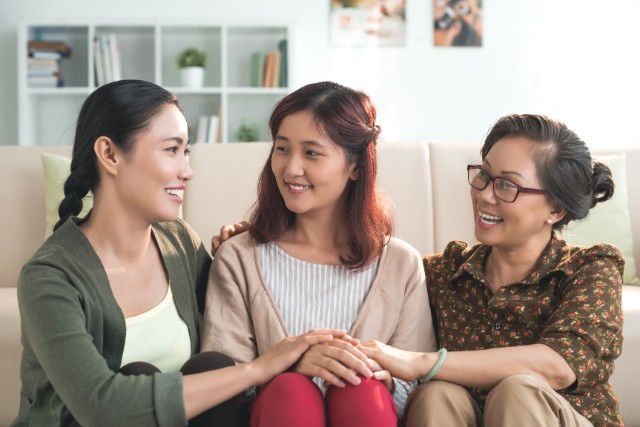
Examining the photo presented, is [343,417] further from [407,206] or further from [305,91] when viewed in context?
[407,206]

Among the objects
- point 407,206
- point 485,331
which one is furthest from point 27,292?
point 407,206

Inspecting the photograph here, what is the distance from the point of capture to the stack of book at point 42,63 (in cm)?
514

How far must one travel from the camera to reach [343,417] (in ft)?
5.00

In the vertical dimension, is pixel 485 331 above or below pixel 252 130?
below

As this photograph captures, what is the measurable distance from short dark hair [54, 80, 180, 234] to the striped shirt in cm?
42

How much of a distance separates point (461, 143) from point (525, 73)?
105 inches

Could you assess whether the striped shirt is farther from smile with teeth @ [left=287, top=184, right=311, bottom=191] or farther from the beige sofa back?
the beige sofa back

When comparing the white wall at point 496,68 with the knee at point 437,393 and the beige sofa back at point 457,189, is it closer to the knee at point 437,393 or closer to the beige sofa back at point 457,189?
the beige sofa back at point 457,189

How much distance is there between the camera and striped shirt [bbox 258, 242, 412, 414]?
1825mm

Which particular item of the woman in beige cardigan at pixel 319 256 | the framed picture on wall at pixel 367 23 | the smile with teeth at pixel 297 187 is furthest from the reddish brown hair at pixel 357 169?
the framed picture on wall at pixel 367 23

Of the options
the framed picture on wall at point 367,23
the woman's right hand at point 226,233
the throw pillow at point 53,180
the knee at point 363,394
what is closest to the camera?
the knee at point 363,394

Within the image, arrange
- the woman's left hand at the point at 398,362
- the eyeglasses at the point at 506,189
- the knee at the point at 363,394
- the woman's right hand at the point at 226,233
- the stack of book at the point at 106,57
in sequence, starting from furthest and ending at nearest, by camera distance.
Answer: the stack of book at the point at 106,57, the woman's right hand at the point at 226,233, the eyeglasses at the point at 506,189, the woman's left hand at the point at 398,362, the knee at the point at 363,394

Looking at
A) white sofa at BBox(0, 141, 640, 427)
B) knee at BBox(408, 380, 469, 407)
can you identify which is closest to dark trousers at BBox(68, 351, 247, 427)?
knee at BBox(408, 380, 469, 407)

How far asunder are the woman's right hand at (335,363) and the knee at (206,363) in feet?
0.47
